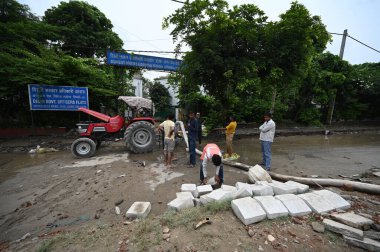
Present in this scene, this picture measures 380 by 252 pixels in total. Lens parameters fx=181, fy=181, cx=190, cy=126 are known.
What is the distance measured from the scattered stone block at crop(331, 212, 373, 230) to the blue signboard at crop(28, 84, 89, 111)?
11.4 m

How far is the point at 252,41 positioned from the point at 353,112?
1589 cm

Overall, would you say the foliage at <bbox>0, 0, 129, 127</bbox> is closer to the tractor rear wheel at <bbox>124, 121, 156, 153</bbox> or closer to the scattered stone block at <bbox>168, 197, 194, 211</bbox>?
the tractor rear wheel at <bbox>124, 121, 156, 153</bbox>

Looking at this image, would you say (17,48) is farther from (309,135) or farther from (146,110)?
(309,135)

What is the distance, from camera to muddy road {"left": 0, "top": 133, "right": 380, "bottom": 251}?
3.17m

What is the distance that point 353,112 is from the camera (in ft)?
56.5

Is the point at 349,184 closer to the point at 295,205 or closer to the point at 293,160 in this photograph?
the point at 295,205

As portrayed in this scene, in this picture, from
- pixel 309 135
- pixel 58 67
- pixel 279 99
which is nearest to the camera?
pixel 58 67

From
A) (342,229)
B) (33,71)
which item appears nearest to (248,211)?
(342,229)

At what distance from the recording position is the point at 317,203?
10.2 ft

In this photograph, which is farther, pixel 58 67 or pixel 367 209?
pixel 58 67

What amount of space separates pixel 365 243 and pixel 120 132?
24.9 feet

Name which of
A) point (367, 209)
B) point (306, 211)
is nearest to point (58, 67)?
point (306, 211)

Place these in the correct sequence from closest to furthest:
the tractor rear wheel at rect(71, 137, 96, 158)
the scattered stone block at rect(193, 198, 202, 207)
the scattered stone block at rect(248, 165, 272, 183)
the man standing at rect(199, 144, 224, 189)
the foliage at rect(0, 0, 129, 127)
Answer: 1. the scattered stone block at rect(193, 198, 202, 207)
2. the man standing at rect(199, 144, 224, 189)
3. the scattered stone block at rect(248, 165, 272, 183)
4. the tractor rear wheel at rect(71, 137, 96, 158)
5. the foliage at rect(0, 0, 129, 127)

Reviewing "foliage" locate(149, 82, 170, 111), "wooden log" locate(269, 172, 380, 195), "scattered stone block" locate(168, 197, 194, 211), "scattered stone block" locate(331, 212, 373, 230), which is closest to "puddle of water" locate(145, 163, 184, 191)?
"scattered stone block" locate(168, 197, 194, 211)
